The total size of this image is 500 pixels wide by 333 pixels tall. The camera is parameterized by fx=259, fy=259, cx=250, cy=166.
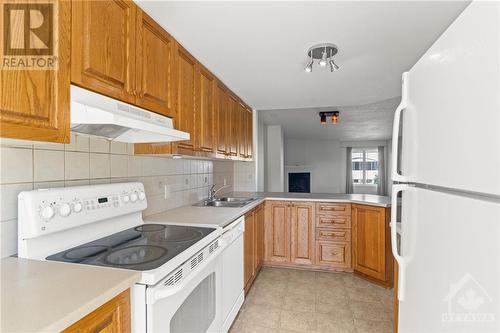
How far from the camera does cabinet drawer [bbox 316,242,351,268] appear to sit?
3145 millimetres

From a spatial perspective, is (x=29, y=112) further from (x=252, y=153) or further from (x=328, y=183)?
(x=328, y=183)

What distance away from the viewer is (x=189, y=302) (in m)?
1.29

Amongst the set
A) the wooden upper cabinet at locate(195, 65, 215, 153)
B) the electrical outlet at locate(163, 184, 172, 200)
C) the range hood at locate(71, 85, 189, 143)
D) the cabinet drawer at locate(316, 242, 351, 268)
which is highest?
the wooden upper cabinet at locate(195, 65, 215, 153)

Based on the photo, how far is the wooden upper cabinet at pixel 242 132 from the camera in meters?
3.11

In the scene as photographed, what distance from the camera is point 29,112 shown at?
84cm

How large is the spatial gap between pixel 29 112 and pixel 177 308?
0.94 m

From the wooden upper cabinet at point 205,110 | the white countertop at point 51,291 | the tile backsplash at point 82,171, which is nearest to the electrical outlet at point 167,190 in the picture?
the tile backsplash at point 82,171

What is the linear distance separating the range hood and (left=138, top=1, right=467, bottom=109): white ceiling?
572 millimetres

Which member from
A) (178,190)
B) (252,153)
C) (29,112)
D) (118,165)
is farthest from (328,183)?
(29,112)

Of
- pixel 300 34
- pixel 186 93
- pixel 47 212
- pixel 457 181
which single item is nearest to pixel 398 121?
pixel 457 181

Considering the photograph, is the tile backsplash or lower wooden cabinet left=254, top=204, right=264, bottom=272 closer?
the tile backsplash

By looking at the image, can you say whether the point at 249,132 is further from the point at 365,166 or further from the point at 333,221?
the point at 365,166

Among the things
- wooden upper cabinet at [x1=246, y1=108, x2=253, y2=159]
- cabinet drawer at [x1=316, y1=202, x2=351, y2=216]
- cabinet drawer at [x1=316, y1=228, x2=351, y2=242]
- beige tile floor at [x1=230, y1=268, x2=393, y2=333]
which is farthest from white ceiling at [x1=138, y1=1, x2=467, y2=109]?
beige tile floor at [x1=230, y1=268, x2=393, y2=333]

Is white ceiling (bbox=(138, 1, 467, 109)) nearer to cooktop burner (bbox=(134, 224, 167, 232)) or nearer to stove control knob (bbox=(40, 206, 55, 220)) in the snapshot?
stove control knob (bbox=(40, 206, 55, 220))
